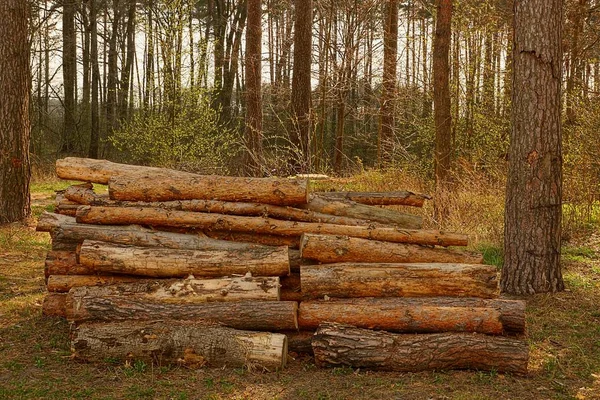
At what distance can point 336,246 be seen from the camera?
5.43 m

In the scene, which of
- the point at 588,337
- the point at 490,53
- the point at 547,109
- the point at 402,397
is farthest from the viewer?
the point at 490,53

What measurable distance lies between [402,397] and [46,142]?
26058mm

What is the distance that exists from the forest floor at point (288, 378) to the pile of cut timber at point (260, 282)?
5.9 inches

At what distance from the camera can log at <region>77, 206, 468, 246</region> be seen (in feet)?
18.8

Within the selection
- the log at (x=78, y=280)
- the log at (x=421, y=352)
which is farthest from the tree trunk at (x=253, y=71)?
the log at (x=421, y=352)

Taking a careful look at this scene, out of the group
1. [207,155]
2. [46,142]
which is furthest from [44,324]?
[46,142]

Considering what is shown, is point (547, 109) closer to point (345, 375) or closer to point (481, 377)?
point (481, 377)

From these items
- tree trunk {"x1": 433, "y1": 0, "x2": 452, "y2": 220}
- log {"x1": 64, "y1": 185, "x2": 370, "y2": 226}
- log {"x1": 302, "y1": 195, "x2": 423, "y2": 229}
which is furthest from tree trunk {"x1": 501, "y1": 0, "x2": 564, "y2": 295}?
tree trunk {"x1": 433, "y1": 0, "x2": 452, "y2": 220}

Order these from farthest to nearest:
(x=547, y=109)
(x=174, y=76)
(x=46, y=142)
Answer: (x=46, y=142)
(x=174, y=76)
(x=547, y=109)

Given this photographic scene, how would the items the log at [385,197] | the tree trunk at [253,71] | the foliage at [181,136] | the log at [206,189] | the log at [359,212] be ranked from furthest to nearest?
the foliage at [181,136]
the tree trunk at [253,71]
the log at [385,197]
the log at [359,212]
the log at [206,189]

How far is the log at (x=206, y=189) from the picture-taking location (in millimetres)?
5840

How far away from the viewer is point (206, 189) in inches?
236

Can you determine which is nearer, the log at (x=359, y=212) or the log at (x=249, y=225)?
the log at (x=249, y=225)

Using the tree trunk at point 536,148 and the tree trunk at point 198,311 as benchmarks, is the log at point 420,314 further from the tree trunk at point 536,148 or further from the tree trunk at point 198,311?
the tree trunk at point 536,148
